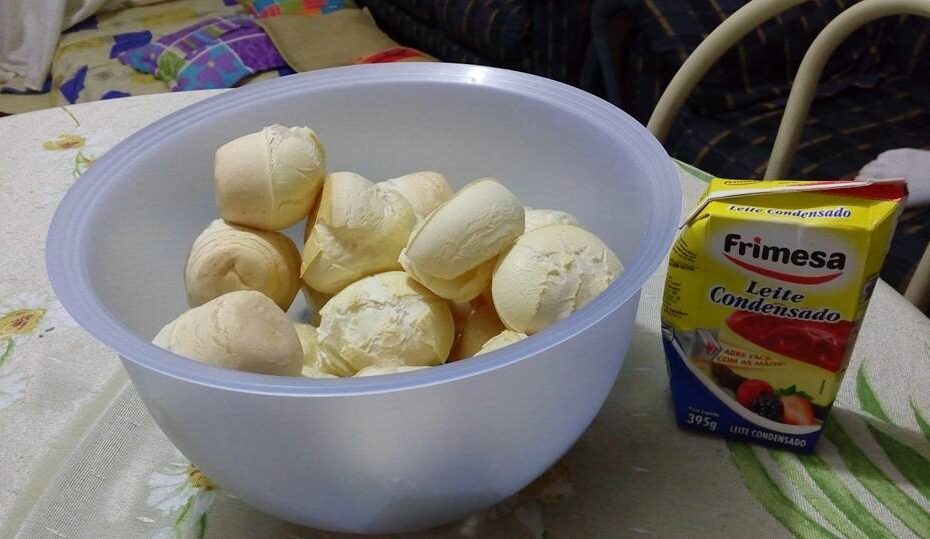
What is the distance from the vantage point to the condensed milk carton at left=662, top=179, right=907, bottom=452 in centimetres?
41

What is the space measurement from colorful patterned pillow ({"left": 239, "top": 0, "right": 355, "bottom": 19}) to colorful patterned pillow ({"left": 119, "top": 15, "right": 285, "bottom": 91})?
0.09m

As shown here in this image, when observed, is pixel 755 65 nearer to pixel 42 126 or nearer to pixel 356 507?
pixel 42 126

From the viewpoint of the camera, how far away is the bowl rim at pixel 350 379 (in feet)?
1.12

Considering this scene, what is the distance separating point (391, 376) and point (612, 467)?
0.63 ft

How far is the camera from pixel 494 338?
1.47 ft

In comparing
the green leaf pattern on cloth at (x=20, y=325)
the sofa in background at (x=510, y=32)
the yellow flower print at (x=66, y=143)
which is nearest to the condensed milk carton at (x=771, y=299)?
the green leaf pattern on cloth at (x=20, y=325)

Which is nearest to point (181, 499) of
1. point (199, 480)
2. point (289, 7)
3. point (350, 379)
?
point (199, 480)

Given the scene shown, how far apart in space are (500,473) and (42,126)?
69cm

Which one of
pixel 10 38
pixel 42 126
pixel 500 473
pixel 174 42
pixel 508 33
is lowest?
pixel 10 38

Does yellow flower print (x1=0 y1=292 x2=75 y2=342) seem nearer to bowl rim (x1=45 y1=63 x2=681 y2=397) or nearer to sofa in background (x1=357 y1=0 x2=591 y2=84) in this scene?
bowl rim (x1=45 y1=63 x2=681 y2=397)

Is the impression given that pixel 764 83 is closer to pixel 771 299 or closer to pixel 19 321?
pixel 771 299

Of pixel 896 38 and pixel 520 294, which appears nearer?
pixel 520 294

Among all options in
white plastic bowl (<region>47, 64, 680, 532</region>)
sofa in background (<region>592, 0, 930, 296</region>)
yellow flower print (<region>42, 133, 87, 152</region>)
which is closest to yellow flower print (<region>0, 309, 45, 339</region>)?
white plastic bowl (<region>47, 64, 680, 532</region>)


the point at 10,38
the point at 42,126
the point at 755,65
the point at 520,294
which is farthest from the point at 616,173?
the point at 10,38
